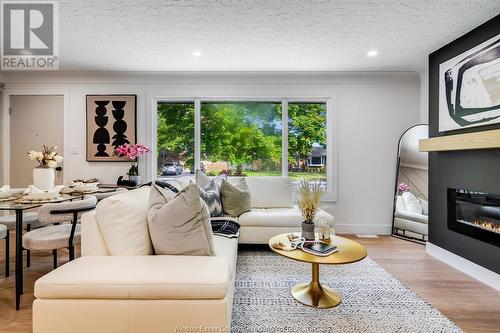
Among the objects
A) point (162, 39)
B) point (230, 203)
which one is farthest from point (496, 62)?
point (162, 39)

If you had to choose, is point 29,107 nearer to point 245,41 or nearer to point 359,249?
point 245,41

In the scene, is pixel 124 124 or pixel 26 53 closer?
pixel 26 53

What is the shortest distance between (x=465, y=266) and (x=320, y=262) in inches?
79.7

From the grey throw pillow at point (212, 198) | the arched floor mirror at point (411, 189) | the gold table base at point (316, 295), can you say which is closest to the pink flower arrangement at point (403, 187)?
the arched floor mirror at point (411, 189)

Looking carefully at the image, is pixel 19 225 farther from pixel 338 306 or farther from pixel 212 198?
pixel 338 306

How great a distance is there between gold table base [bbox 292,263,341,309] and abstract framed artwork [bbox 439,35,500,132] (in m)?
2.19

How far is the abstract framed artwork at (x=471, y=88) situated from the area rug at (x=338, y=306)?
1.82 metres

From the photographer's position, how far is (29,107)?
4293 mm

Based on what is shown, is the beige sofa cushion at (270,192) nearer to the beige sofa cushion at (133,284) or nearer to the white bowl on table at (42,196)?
the white bowl on table at (42,196)

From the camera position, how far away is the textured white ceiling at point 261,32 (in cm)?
243

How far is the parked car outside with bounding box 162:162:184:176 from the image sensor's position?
4.46 meters

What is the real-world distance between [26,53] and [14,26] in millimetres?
800

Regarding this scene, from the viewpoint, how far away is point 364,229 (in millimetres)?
4305

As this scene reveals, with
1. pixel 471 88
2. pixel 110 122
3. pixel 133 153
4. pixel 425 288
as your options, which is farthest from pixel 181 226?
pixel 110 122
